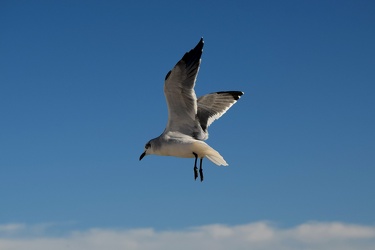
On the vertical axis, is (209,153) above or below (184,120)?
below

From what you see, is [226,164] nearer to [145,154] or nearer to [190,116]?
[190,116]

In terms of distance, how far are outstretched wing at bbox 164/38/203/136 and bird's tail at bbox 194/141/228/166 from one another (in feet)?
2.69

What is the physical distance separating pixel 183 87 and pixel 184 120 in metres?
0.77

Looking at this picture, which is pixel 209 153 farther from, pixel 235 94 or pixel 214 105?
pixel 235 94

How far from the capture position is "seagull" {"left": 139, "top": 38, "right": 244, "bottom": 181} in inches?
525

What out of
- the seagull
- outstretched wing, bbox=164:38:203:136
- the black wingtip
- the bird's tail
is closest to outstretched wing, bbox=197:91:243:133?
the black wingtip

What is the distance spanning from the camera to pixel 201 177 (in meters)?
13.5

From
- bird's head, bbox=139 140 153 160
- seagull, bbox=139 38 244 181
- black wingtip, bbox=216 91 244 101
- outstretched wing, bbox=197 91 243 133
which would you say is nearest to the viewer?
seagull, bbox=139 38 244 181

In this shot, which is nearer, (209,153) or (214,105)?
(209,153)

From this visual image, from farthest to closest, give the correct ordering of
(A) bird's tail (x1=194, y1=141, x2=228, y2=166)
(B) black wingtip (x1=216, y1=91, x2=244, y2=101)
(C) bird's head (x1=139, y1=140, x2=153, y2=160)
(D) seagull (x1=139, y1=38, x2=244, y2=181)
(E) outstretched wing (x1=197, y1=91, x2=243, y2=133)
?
1. (B) black wingtip (x1=216, y1=91, x2=244, y2=101)
2. (E) outstretched wing (x1=197, y1=91, x2=243, y2=133)
3. (C) bird's head (x1=139, y1=140, x2=153, y2=160)
4. (D) seagull (x1=139, y1=38, x2=244, y2=181)
5. (A) bird's tail (x1=194, y1=141, x2=228, y2=166)

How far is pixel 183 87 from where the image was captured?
13398 mm

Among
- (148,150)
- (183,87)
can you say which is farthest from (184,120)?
(148,150)

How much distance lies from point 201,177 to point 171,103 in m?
1.70

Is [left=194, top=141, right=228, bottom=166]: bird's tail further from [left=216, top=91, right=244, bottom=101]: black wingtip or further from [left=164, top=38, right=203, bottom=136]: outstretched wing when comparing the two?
[left=216, top=91, right=244, bottom=101]: black wingtip
